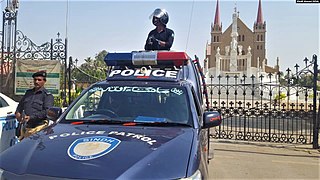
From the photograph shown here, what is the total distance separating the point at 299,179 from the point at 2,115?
17.5 feet

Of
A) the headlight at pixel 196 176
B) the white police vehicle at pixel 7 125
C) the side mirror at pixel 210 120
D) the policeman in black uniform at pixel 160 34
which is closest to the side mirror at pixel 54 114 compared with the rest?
the side mirror at pixel 210 120

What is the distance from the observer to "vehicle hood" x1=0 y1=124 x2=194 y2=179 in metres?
2.49

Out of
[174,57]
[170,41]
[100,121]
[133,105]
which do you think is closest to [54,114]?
[100,121]

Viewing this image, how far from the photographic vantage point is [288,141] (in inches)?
420

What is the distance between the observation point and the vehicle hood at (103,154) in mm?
2492

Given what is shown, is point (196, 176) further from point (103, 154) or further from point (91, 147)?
point (91, 147)

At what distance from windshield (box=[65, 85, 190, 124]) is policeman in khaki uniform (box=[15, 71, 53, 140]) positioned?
1.51 m

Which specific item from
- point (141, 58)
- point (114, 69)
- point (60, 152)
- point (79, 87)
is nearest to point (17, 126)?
point (114, 69)

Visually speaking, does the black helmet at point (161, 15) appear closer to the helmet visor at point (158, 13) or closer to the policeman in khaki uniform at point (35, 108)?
the helmet visor at point (158, 13)

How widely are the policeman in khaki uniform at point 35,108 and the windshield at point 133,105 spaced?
1.51 m

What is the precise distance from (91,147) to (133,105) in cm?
131

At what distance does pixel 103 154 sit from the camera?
269 centimetres

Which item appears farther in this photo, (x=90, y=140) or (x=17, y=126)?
(x=17, y=126)

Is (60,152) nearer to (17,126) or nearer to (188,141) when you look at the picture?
(188,141)
